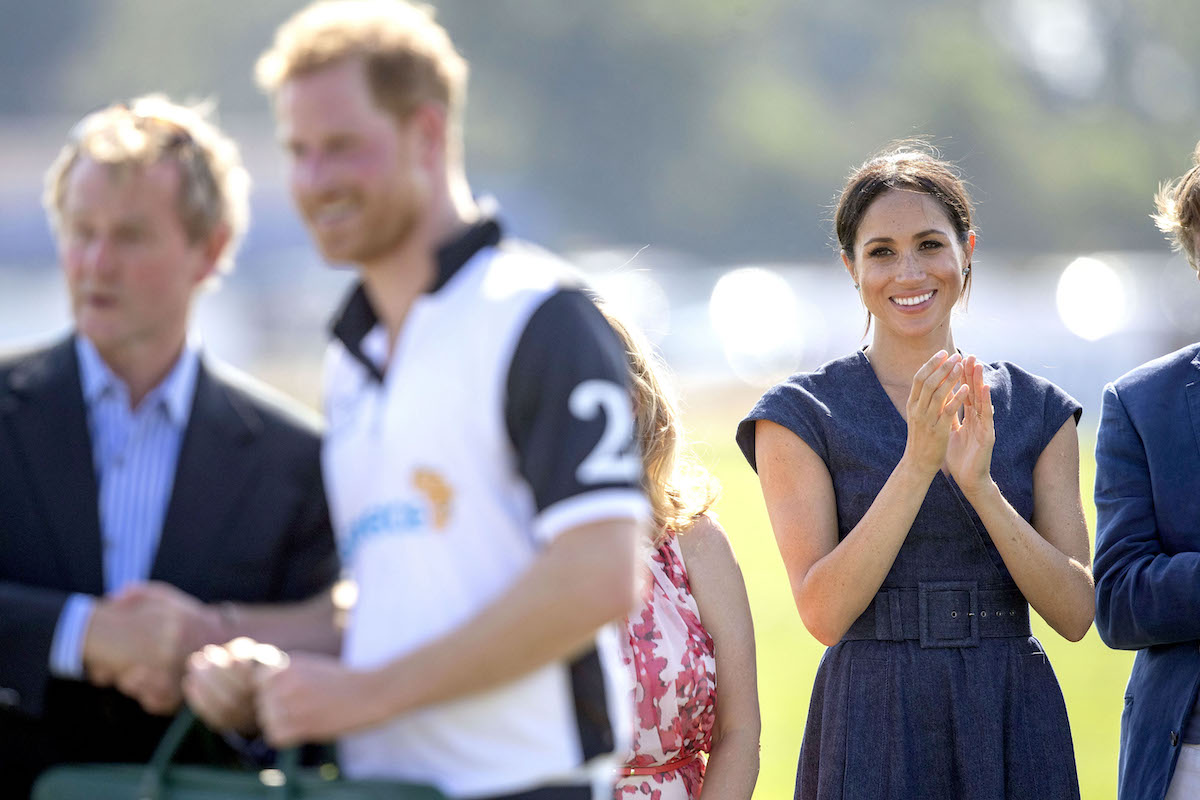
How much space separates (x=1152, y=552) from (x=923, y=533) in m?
0.53

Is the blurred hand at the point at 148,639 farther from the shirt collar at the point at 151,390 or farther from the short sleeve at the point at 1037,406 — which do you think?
the short sleeve at the point at 1037,406

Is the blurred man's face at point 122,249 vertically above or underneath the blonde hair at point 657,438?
above

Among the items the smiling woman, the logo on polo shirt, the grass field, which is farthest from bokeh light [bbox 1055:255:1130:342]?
the logo on polo shirt

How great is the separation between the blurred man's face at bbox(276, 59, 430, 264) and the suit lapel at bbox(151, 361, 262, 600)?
451 millimetres

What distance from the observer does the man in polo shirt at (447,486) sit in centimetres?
223

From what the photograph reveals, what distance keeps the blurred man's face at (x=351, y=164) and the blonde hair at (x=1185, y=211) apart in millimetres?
2165

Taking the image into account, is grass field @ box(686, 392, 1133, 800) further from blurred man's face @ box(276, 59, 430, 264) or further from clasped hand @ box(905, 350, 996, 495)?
blurred man's face @ box(276, 59, 430, 264)

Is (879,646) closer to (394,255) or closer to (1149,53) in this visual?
(394,255)

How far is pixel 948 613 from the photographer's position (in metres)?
3.61

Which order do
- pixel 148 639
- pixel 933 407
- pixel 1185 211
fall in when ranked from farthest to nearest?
pixel 1185 211
pixel 933 407
pixel 148 639

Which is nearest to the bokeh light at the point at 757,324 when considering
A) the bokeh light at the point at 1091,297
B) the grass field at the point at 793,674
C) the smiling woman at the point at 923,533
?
the bokeh light at the point at 1091,297

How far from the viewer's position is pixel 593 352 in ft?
7.48

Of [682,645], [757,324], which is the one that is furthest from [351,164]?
[757,324]

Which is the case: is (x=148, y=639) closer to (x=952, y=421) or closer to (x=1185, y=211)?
(x=952, y=421)
